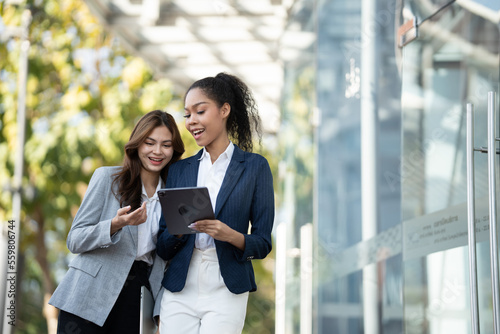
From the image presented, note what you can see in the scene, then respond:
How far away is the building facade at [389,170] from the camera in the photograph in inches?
135

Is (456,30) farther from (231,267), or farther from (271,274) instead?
(271,274)

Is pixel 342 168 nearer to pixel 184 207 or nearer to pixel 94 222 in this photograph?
pixel 94 222

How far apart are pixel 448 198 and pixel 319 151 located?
287 cm

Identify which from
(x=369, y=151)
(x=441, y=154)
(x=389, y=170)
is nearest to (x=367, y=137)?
(x=369, y=151)

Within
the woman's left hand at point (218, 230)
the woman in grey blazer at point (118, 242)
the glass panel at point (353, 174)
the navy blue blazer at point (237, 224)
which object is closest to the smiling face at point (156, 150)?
the woman in grey blazer at point (118, 242)

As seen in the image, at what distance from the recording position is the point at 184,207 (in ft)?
8.20

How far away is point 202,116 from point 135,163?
0.41 metres

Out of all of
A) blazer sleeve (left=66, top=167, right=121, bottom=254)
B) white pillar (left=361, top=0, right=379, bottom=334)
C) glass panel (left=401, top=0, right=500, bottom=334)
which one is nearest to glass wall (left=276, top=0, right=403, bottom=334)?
white pillar (left=361, top=0, right=379, bottom=334)

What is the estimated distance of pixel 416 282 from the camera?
380 cm

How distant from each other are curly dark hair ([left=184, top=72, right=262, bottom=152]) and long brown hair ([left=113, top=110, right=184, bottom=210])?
22cm

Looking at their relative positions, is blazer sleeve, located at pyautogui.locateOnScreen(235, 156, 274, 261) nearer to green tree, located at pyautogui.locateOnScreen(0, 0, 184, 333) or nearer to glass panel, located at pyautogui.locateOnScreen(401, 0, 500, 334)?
glass panel, located at pyautogui.locateOnScreen(401, 0, 500, 334)

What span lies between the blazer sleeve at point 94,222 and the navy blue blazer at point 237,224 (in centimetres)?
23

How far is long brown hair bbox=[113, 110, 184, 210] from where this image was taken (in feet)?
9.70

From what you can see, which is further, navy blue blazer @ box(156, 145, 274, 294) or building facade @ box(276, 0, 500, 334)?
building facade @ box(276, 0, 500, 334)
